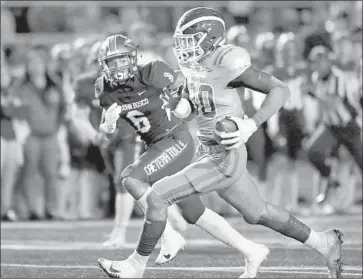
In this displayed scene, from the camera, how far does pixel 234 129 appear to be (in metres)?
6.69

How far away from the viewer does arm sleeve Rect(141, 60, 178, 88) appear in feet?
27.5

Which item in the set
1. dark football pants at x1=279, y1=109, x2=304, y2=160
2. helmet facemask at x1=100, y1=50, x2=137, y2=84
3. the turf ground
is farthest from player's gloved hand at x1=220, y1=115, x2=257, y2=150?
dark football pants at x1=279, y1=109, x2=304, y2=160

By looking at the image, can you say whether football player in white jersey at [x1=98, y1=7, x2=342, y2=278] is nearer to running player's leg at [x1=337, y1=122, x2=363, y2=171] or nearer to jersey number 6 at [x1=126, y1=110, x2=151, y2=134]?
jersey number 6 at [x1=126, y1=110, x2=151, y2=134]

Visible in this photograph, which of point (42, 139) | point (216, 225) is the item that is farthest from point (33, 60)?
point (216, 225)

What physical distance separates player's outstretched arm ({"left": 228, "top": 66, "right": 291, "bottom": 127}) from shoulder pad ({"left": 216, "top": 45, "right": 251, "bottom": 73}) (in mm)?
42

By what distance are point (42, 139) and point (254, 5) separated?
315 centimetres

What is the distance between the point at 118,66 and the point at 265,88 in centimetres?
163

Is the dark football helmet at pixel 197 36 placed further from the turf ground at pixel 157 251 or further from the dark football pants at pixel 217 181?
the turf ground at pixel 157 251

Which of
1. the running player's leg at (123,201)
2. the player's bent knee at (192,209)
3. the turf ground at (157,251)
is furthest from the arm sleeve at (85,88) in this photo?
the player's bent knee at (192,209)

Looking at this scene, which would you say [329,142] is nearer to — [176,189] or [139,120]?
[139,120]

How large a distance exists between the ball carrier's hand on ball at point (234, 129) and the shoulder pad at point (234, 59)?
0.31 metres

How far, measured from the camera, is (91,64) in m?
10.3

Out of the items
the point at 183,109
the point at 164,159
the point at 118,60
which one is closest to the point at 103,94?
the point at 118,60

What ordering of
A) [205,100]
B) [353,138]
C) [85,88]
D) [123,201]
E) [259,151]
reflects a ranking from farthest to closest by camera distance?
[259,151], [353,138], [85,88], [123,201], [205,100]
